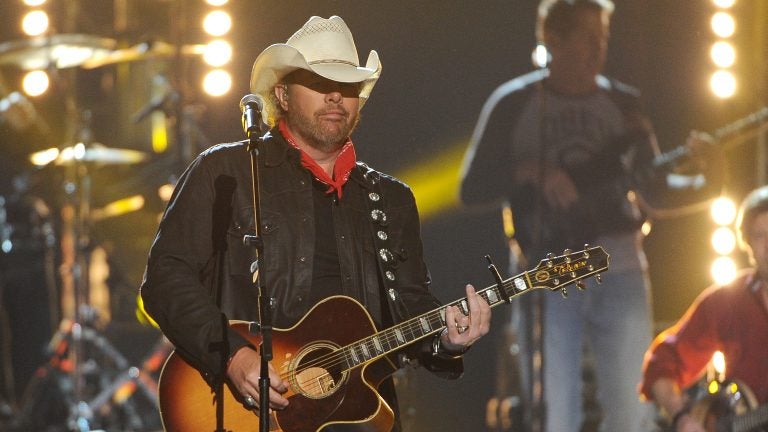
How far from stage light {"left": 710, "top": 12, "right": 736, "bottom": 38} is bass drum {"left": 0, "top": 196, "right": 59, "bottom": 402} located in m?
4.60

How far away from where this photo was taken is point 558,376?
6.02 meters

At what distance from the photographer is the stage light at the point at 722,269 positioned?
6297 mm

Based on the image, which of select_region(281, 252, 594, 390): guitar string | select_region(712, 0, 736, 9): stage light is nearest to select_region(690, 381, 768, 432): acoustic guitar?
select_region(712, 0, 736, 9): stage light

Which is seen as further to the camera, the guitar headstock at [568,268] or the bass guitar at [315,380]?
the guitar headstock at [568,268]

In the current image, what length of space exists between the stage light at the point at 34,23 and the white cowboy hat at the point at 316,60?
308 centimetres

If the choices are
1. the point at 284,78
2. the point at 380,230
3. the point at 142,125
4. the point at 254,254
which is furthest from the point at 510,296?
the point at 142,125

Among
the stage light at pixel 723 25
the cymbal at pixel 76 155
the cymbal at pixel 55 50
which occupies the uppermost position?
the cymbal at pixel 55 50

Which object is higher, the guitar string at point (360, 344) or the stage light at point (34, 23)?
the stage light at point (34, 23)

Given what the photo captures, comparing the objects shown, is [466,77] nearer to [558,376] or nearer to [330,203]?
[558,376]

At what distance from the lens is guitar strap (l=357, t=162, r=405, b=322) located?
3.38 m

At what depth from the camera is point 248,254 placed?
329cm

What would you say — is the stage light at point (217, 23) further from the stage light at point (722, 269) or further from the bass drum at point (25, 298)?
the stage light at point (722, 269)

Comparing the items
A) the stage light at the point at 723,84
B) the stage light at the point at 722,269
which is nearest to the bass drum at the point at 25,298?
the stage light at the point at 722,269

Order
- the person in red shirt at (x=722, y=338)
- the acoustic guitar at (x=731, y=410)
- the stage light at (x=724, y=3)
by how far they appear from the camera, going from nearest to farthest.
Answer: the acoustic guitar at (x=731, y=410)
the person in red shirt at (x=722, y=338)
the stage light at (x=724, y=3)
